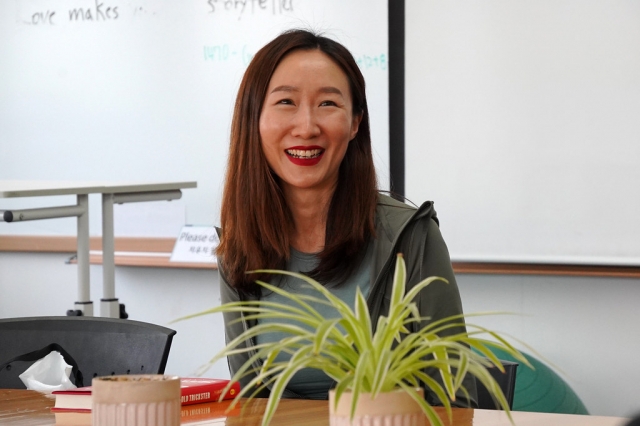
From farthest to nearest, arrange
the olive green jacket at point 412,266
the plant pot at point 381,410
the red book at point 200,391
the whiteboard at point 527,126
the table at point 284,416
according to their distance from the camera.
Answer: the whiteboard at point 527,126 < the olive green jacket at point 412,266 < the red book at point 200,391 < the table at point 284,416 < the plant pot at point 381,410

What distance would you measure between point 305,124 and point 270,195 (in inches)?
6.4

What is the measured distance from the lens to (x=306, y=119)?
179cm

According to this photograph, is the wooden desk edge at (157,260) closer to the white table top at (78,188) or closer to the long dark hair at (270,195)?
the white table top at (78,188)

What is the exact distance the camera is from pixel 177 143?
3.81m

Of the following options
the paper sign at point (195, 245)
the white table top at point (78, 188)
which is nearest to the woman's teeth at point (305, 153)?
the white table top at point (78, 188)

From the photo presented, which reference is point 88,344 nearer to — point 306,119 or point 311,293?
point 311,293

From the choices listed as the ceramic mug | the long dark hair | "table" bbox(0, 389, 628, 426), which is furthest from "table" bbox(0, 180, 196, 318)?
the ceramic mug

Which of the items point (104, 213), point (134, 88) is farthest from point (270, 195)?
point (134, 88)

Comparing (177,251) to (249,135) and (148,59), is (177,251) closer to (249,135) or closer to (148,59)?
(148,59)

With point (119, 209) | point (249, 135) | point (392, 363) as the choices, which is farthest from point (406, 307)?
point (119, 209)

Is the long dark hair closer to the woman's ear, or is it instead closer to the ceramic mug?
the woman's ear

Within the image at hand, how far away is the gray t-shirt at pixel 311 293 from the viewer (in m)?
1.66

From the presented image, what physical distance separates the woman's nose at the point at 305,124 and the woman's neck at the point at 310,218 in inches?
4.7

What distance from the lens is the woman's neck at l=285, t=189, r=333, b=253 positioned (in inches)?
72.2
